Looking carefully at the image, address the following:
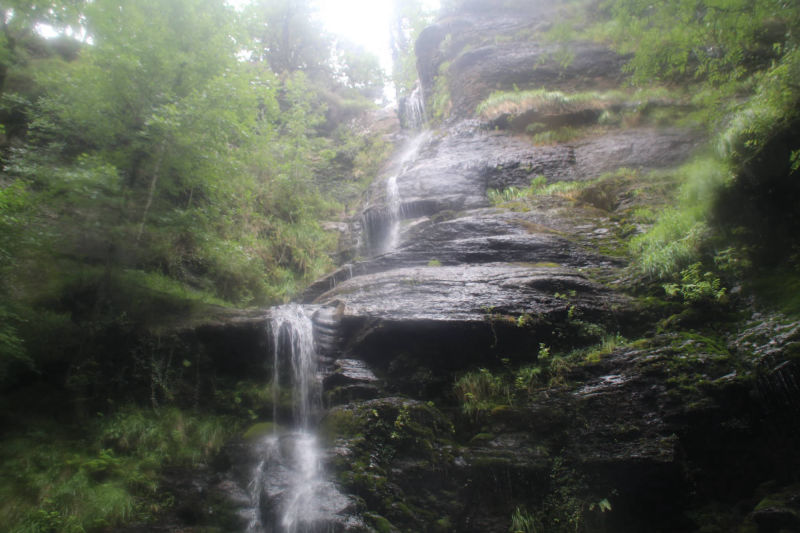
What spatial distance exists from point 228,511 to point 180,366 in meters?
2.83

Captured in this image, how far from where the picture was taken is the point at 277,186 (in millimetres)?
14766

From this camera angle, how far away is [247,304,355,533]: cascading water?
5043 millimetres

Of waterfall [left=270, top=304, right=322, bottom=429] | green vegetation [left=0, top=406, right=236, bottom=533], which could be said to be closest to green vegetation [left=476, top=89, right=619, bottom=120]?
waterfall [left=270, top=304, right=322, bottom=429]

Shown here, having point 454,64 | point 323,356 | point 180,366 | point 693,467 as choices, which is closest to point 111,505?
point 180,366

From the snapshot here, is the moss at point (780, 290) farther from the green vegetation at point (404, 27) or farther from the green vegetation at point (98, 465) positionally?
the green vegetation at point (404, 27)

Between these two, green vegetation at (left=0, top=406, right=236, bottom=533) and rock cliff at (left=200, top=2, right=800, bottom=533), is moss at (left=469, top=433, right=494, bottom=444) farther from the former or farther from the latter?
green vegetation at (left=0, top=406, right=236, bottom=533)

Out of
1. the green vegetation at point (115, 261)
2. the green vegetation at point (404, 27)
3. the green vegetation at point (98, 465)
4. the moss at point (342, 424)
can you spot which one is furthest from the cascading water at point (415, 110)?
the green vegetation at point (98, 465)

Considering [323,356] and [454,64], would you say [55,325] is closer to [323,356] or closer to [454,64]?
[323,356]

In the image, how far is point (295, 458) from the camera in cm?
603

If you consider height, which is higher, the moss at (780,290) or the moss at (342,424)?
the moss at (780,290)

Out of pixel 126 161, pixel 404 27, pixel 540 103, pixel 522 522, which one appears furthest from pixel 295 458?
pixel 404 27

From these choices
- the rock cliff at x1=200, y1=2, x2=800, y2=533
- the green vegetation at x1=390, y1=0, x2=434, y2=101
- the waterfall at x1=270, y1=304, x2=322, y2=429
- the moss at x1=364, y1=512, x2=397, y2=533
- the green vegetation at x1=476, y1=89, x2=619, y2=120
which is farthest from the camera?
the green vegetation at x1=390, y1=0, x2=434, y2=101

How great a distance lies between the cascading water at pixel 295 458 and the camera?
5.04 metres

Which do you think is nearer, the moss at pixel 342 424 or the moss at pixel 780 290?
the moss at pixel 780 290
